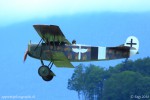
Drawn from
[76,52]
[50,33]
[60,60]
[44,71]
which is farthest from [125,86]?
[50,33]

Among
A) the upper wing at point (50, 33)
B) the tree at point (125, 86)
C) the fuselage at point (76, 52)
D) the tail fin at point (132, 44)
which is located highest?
the upper wing at point (50, 33)

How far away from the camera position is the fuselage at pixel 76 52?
2612 centimetres

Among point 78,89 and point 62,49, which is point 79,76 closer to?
point 78,89

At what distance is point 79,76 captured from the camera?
66.3 m

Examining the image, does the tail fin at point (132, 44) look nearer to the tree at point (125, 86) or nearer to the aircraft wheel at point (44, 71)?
the aircraft wheel at point (44, 71)

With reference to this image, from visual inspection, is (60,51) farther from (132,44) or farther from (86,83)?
(86,83)

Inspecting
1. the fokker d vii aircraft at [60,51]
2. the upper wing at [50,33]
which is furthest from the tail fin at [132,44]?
the upper wing at [50,33]

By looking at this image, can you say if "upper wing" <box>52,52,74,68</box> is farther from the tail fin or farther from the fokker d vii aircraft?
the tail fin

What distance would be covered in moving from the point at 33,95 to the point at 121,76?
19395 mm

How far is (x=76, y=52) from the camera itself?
86.4ft

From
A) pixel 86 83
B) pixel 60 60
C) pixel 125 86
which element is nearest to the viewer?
pixel 60 60

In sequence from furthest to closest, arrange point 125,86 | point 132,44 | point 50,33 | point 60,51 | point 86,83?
point 86,83 < point 125,86 < point 132,44 < point 60,51 < point 50,33

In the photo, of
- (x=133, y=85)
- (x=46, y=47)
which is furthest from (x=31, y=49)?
(x=133, y=85)

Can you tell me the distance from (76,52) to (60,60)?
0.92m
